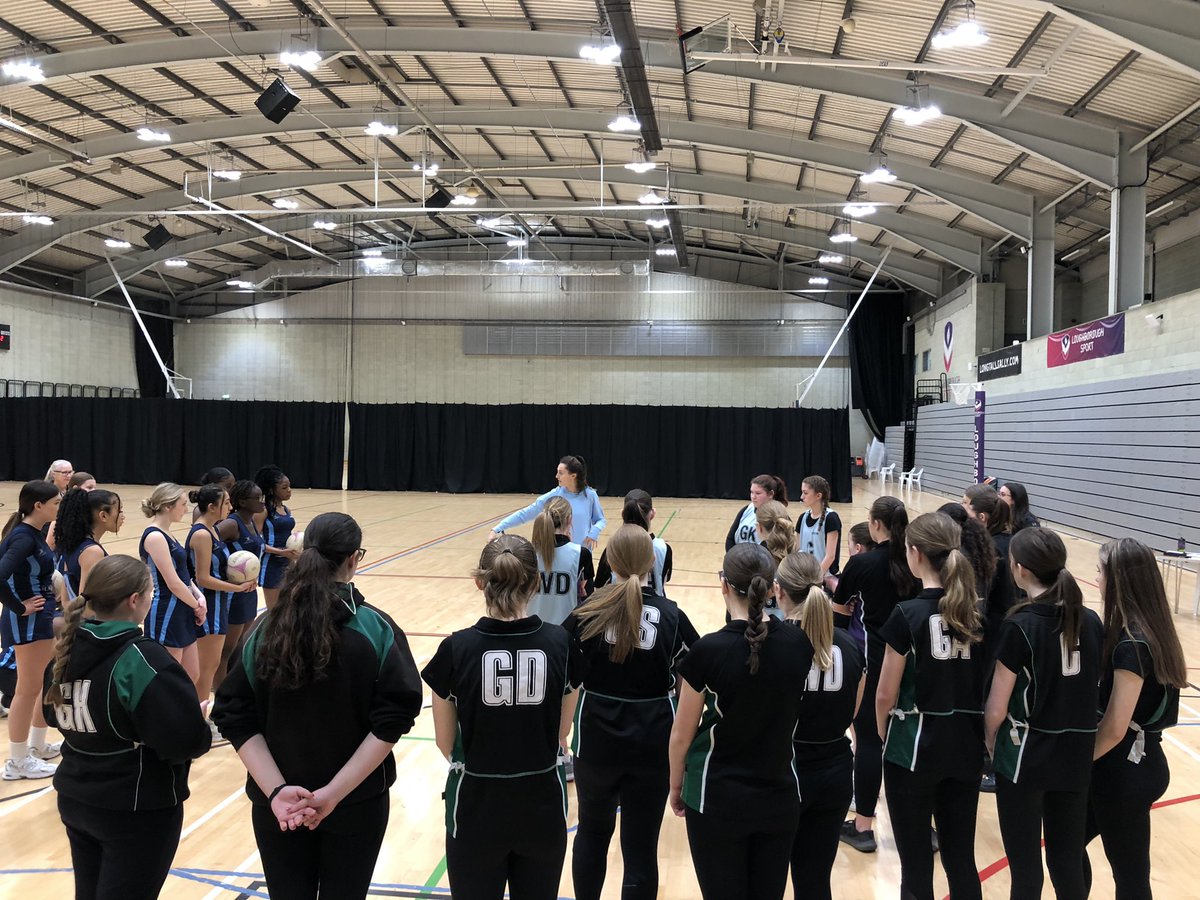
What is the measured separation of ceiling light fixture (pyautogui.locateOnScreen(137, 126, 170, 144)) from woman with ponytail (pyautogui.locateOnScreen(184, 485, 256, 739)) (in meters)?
13.1

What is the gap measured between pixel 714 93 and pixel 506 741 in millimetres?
13631

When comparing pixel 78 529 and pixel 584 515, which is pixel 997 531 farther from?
pixel 78 529

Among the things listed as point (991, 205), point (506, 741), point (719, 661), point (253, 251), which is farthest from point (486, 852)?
point (253, 251)

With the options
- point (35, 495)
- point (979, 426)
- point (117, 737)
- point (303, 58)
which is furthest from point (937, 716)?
point (979, 426)

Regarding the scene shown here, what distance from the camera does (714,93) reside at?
13602 mm

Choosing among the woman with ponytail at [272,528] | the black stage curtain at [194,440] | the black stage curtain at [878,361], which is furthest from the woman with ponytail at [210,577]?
the black stage curtain at [878,361]

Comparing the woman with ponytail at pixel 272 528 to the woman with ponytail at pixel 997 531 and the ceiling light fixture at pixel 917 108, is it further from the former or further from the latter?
the ceiling light fixture at pixel 917 108

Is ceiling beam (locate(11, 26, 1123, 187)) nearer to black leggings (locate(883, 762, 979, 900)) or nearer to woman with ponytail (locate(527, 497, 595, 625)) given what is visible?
woman with ponytail (locate(527, 497, 595, 625))

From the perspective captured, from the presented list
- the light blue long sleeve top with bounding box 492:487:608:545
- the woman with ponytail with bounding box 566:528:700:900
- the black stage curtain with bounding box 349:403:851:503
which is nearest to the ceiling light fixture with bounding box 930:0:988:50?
the light blue long sleeve top with bounding box 492:487:608:545

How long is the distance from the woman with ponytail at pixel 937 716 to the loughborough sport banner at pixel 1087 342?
12.4m

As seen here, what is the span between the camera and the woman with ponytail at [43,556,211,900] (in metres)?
1.98

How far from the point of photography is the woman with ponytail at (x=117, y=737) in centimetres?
198

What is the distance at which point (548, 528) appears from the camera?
3326 millimetres

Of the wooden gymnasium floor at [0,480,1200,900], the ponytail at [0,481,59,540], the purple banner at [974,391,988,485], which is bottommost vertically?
the wooden gymnasium floor at [0,480,1200,900]
